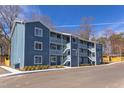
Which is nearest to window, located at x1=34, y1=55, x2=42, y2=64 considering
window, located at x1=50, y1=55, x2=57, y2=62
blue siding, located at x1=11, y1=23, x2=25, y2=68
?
blue siding, located at x1=11, y1=23, x2=25, y2=68

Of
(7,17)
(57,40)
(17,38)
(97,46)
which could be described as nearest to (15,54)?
(17,38)

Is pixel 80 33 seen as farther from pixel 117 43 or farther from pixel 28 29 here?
pixel 28 29

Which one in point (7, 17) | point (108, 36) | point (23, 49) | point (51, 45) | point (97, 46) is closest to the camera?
point (23, 49)

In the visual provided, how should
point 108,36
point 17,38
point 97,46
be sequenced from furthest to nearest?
point 108,36 < point 97,46 < point 17,38

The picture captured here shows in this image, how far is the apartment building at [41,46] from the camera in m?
34.5

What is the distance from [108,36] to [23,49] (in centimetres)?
5283

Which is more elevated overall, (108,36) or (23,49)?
(108,36)

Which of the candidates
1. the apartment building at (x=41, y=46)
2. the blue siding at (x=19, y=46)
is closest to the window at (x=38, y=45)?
the apartment building at (x=41, y=46)

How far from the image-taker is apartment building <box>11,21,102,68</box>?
34500mm

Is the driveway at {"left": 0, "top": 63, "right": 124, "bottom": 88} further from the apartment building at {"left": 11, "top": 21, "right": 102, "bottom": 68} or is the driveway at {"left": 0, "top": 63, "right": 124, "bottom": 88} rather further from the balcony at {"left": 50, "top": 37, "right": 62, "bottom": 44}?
the balcony at {"left": 50, "top": 37, "right": 62, "bottom": 44}

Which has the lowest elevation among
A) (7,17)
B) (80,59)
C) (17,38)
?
(80,59)

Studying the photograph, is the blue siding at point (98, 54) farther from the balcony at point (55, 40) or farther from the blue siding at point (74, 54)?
the balcony at point (55, 40)

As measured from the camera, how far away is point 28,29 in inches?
1368

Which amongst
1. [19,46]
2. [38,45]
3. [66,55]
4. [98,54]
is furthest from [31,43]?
[98,54]
